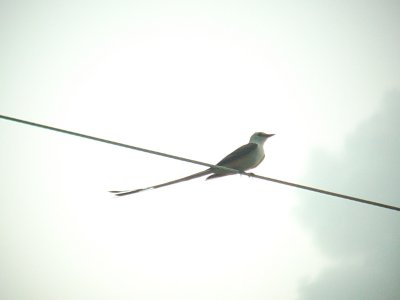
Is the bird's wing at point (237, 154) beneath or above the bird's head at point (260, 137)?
beneath

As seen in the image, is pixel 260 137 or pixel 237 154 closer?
pixel 237 154

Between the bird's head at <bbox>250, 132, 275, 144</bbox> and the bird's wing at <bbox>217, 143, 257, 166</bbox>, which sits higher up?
the bird's head at <bbox>250, 132, 275, 144</bbox>

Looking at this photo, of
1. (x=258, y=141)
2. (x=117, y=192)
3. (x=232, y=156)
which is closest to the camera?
(x=117, y=192)

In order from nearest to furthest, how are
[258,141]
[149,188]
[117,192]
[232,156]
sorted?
[117,192] → [149,188] → [232,156] → [258,141]

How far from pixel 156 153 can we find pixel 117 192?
921 millimetres

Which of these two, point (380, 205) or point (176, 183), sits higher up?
point (176, 183)

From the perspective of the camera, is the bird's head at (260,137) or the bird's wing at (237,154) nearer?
the bird's wing at (237,154)

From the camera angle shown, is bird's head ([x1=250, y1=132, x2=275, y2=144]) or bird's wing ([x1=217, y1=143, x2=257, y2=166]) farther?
bird's head ([x1=250, y1=132, x2=275, y2=144])

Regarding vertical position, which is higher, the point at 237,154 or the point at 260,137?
the point at 260,137

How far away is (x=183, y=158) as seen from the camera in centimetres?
296

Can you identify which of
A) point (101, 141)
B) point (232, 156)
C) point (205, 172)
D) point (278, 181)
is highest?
point (232, 156)

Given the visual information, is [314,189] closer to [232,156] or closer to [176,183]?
[176,183]

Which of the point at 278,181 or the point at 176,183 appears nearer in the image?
the point at 278,181

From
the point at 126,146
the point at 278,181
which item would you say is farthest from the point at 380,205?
the point at 126,146
